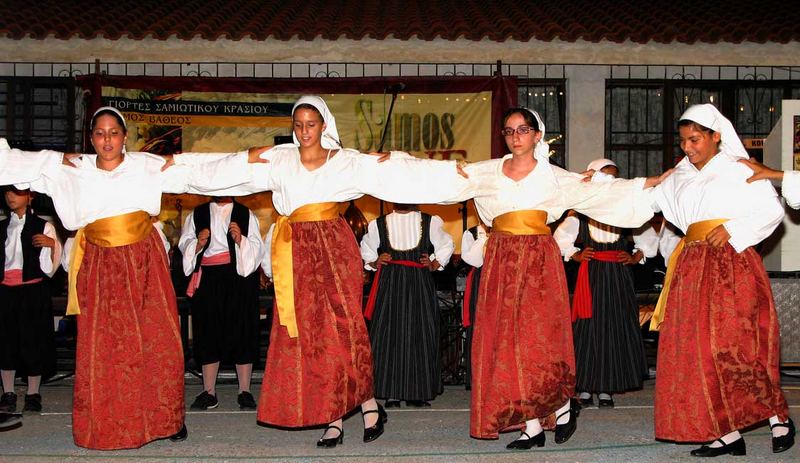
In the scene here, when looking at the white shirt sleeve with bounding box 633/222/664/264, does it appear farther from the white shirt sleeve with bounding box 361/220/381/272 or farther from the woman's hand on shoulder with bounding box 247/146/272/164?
the woman's hand on shoulder with bounding box 247/146/272/164

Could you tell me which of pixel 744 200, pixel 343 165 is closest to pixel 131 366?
pixel 343 165

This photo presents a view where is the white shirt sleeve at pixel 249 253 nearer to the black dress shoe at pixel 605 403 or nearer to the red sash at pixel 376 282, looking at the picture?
the red sash at pixel 376 282

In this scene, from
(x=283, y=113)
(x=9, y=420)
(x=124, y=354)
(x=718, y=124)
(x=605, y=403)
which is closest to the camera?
(x=718, y=124)

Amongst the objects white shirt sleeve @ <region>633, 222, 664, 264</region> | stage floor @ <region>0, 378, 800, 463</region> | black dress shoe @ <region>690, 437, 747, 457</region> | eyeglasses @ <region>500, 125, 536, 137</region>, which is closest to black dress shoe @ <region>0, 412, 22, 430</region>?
stage floor @ <region>0, 378, 800, 463</region>

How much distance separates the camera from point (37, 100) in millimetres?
11594

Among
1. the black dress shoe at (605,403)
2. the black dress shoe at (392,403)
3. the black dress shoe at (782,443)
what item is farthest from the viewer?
the black dress shoe at (392,403)

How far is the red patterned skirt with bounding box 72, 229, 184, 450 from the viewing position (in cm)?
533

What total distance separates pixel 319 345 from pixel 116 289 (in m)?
1.06

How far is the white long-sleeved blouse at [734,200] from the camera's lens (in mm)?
5148

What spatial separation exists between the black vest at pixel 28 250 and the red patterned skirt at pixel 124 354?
4.25 feet

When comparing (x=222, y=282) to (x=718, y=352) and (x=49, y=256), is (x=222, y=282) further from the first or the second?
(x=718, y=352)

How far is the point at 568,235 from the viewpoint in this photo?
6984 mm

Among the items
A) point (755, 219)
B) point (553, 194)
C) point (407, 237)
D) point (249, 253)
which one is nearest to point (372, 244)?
point (407, 237)

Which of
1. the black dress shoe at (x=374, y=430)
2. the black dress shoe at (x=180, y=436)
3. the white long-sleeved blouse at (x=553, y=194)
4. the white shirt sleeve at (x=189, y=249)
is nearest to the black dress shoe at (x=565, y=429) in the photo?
the black dress shoe at (x=374, y=430)
